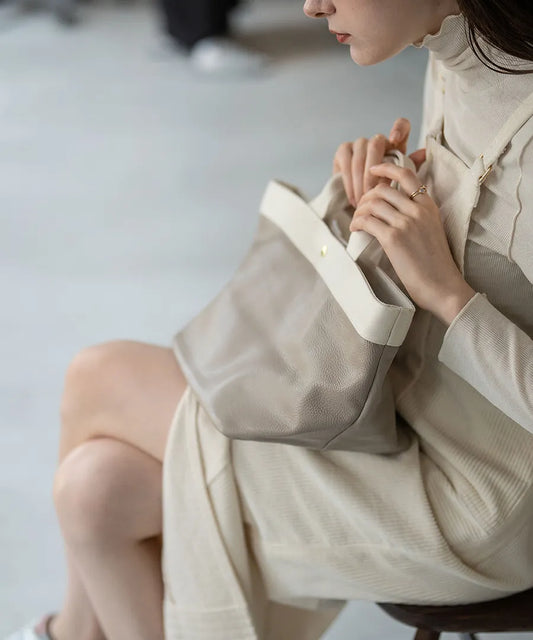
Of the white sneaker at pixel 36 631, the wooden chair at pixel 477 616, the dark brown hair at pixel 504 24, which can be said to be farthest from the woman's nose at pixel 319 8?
the white sneaker at pixel 36 631

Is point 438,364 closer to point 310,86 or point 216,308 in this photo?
point 216,308

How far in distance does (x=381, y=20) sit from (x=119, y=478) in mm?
544

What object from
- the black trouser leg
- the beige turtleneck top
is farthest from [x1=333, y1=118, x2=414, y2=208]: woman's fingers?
the black trouser leg

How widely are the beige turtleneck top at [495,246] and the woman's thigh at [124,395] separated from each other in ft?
1.08

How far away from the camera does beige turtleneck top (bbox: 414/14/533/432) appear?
0.84 metres

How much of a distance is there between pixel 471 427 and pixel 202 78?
2.53 metres

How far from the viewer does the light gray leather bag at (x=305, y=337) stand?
0.87m

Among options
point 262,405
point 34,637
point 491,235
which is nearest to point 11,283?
point 34,637

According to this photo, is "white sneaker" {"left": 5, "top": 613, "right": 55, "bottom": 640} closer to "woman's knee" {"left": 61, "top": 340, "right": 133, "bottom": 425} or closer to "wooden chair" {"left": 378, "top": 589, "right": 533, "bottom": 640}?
"woman's knee" {"left": 61, "top": 340, "right": 133, "bottom": 425}

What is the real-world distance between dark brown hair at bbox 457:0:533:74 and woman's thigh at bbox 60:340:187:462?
0.49 metres

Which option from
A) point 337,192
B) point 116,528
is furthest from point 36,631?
point 337,192

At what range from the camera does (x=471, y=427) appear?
0.94 m

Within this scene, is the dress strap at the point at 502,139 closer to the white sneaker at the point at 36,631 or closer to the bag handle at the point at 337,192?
the bag handle at the point at 337,192

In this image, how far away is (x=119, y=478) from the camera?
1016 millimetres
